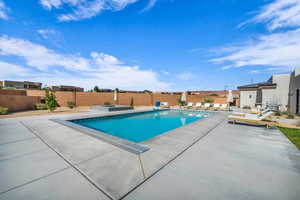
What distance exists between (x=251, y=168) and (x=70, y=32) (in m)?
12.8

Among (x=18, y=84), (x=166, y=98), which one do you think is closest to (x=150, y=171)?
(x=166, y=98)

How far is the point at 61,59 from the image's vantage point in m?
12.5

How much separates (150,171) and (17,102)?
15.5 m

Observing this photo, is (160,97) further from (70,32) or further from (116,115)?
(70,32)

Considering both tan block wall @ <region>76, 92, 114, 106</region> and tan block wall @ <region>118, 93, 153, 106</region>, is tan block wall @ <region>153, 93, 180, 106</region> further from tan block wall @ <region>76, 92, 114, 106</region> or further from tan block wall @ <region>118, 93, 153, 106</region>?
tan block wall @ <region>76, 92, 114, 106</region>

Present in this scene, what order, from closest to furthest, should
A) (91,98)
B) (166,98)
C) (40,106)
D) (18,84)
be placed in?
(40,106) < (91,98) < (166,98) < (18,84)

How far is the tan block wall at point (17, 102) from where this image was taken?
10.4 m

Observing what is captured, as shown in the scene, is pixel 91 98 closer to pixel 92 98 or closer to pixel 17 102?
pixel 92 98

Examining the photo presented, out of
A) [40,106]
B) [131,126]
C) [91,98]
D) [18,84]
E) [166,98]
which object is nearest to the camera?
[131,126]

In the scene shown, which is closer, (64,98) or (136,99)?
(64,98)

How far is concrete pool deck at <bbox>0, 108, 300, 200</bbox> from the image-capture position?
5.78 feet

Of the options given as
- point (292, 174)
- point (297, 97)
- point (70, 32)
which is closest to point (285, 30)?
point (297, 97)

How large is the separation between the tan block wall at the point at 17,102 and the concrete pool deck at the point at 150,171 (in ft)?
34.6

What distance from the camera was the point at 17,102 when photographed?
36.9 ft
